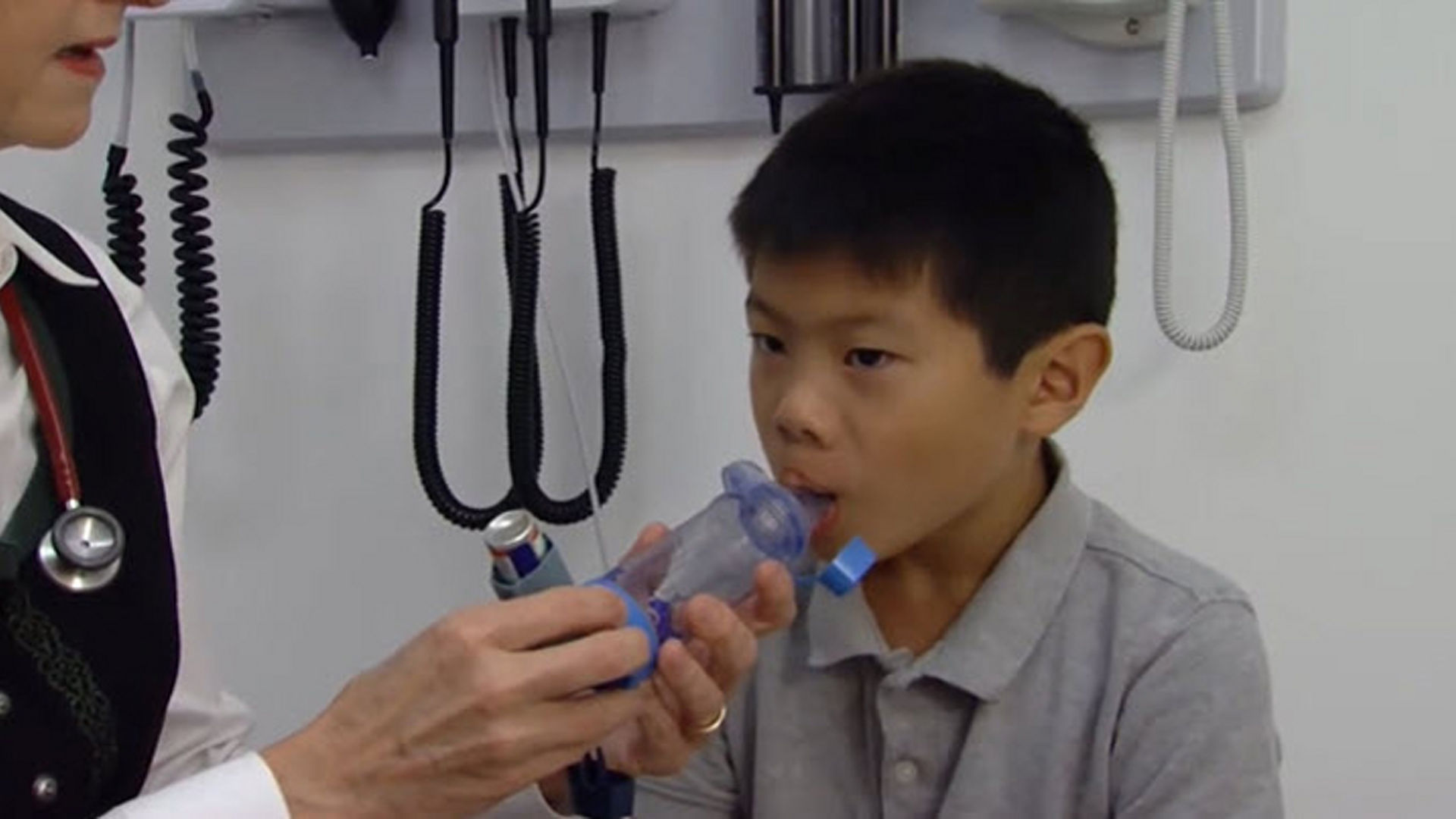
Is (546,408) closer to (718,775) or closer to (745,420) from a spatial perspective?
(745,420)

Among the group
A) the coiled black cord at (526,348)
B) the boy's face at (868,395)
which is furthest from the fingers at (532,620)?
the coiled black cord at (526,348)

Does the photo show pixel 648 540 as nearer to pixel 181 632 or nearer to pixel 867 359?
pixel 867 359

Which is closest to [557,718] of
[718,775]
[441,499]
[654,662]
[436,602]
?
[654,662]

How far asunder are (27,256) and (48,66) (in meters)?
0.13

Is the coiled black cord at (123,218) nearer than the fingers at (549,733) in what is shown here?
No

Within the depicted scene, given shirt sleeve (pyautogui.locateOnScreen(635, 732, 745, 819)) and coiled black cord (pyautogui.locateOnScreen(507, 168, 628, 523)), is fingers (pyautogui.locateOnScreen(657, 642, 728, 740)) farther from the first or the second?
coiled black cord (pyautogui.locateOnScreen(507, 168, 628, 523))

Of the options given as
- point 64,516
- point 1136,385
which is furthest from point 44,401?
point 1136,385

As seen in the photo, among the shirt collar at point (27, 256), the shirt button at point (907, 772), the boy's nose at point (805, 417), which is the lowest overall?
the shirt button at point (907, 772)

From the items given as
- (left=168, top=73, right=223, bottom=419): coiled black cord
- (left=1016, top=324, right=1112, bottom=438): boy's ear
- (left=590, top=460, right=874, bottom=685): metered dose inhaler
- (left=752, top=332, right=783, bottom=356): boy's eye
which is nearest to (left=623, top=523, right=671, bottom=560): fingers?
(left=590, top=460, right=874, bottom=685): metered dose inhaler

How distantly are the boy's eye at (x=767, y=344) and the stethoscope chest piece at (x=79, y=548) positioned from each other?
35cm

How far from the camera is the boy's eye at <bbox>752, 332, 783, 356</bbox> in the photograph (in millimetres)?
951

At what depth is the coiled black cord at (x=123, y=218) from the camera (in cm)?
132

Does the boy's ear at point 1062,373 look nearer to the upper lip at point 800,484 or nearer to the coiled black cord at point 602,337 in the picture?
the upper lip at point 800,484

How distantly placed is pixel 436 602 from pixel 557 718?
0.68 meters
